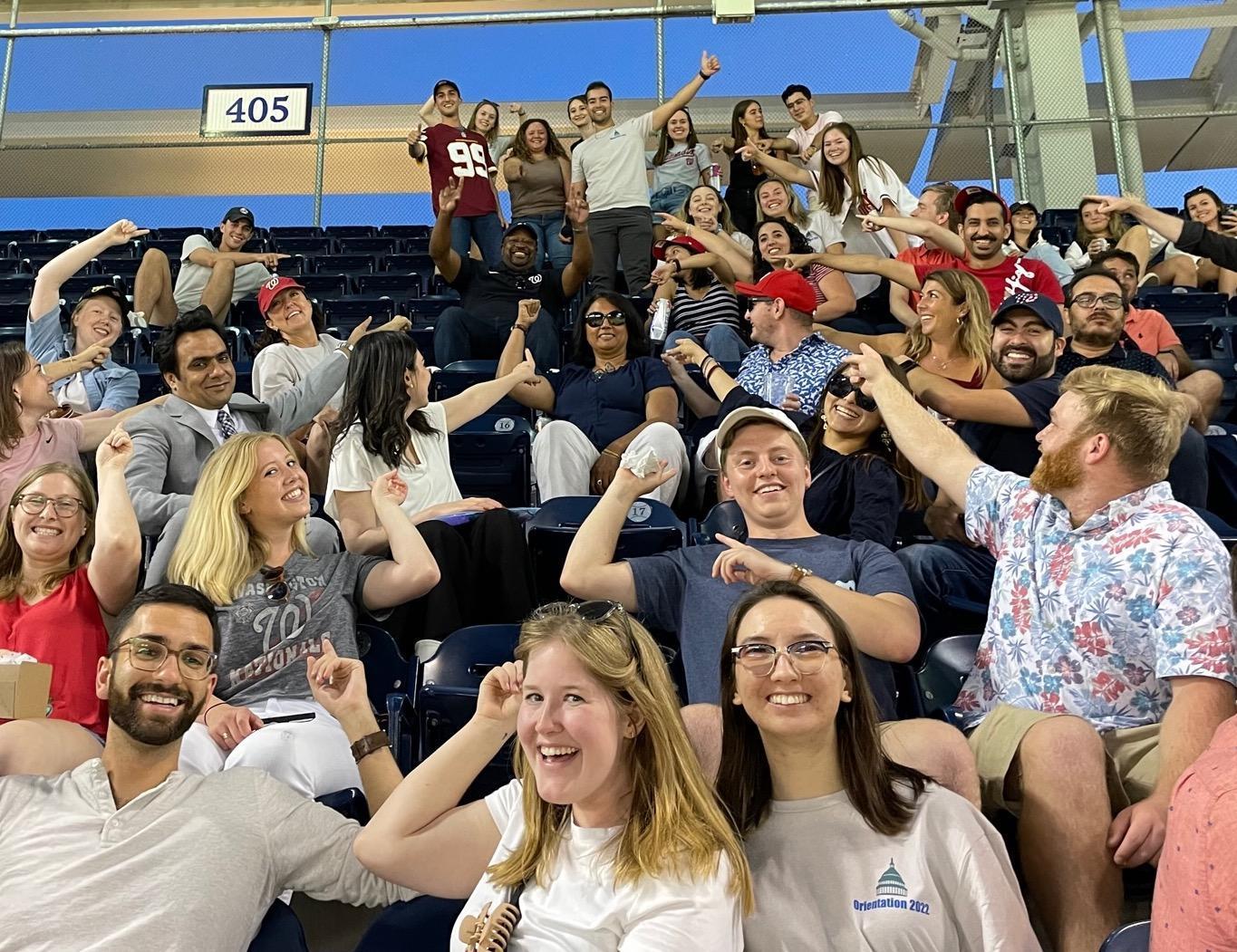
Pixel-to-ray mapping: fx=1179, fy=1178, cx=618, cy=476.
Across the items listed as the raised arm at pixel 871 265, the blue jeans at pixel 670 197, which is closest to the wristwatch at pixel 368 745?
the raised arm at pixel 871 265

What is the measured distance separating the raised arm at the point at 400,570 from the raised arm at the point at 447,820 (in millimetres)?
801

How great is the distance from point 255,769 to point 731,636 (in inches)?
32.7

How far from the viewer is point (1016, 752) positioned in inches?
74.3

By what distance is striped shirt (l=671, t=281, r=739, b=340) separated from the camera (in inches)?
207

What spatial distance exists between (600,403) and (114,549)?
199 cm

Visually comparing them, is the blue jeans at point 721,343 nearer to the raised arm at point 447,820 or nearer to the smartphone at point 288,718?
the smartphone at point 288,718

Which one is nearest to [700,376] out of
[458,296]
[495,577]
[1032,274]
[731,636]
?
[1032,274]

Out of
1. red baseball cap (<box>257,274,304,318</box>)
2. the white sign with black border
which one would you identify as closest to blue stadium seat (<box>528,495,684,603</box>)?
red baseball cap (<box>257,274,304,318</box>)

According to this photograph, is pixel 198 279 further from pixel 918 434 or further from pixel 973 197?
pixel 918 434

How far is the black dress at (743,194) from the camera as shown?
22.7 feet

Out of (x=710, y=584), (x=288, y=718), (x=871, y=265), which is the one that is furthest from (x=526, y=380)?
(x=288, y=718)

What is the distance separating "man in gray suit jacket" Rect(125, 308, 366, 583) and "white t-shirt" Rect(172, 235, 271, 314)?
261cm

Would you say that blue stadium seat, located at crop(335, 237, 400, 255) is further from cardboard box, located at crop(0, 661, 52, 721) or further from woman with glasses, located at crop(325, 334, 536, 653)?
cardboard box, located at crop(0, 661, 52, 721)

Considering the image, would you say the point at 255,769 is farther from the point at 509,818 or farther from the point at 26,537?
the point at 26,537
